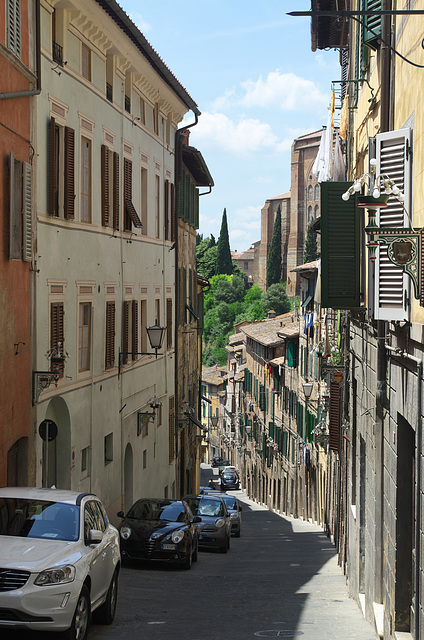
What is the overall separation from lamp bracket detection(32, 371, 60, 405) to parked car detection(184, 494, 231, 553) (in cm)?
893

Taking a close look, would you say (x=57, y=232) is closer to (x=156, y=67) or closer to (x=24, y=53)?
(x=24, y=53)

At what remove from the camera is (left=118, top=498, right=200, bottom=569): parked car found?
16250 millimetres

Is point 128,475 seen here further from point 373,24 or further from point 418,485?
point 418,485

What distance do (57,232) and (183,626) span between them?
7.75m

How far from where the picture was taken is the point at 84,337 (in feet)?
58.9

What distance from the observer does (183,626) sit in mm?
10633

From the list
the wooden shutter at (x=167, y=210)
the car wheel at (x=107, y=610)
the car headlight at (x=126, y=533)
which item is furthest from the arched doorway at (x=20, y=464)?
the wooden shutter at (x=167, y=210)

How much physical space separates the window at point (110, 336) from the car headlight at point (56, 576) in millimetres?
11319

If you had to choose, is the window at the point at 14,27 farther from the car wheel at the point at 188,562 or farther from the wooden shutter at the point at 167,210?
the wooden shutter at the point at 167,210

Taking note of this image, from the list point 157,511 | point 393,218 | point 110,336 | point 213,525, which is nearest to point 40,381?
point 157,511

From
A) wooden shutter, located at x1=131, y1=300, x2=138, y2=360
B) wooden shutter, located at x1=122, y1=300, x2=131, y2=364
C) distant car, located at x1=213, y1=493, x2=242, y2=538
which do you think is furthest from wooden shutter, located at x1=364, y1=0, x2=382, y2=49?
distant car, located at x1=213, y1=493, x2=242, y2=538

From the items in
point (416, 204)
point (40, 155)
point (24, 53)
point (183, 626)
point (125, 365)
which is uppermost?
point (24, 53)

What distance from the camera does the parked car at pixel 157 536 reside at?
640 inches

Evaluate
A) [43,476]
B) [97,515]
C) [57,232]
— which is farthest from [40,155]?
[97,515]
